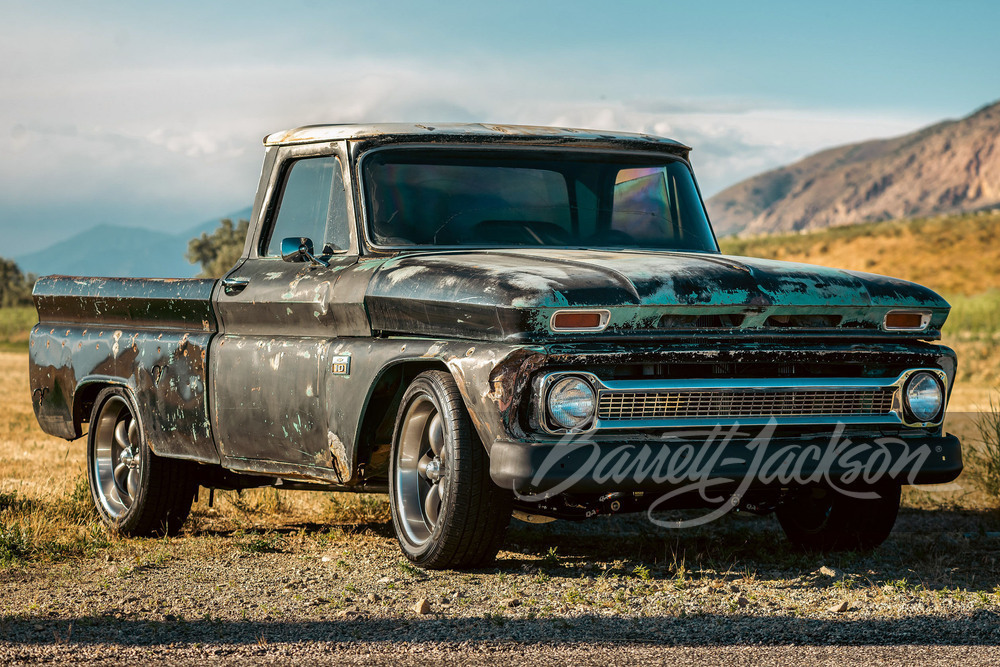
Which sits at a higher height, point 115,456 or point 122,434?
point 122,434

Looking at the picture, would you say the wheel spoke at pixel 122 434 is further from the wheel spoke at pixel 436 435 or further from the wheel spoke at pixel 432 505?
the wheel spoke at pixel 436 435

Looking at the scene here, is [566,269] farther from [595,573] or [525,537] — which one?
[525,537]

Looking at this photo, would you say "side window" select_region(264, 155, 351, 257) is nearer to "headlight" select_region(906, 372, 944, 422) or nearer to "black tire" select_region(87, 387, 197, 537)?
"black tire" select_region(87, 387, 197, 537)

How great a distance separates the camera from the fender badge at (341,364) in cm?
561

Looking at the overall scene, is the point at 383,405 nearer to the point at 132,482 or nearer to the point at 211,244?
the point at 132,482

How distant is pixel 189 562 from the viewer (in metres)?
6.03

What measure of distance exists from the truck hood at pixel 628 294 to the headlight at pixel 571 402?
22cm

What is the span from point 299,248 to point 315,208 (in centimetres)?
39

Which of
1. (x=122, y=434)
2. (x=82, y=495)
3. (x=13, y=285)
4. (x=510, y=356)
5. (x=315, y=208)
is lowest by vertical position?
(x=13, y=285)

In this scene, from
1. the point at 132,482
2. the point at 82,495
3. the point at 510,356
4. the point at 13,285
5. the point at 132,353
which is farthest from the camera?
the point at 13,285

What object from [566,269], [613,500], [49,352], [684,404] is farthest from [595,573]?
[49,352]

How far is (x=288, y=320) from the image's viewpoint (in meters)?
6.05

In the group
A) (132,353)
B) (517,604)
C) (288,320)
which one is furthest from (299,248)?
(517,604)

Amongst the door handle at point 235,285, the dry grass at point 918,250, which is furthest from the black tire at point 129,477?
the dry grass at point 918,250
